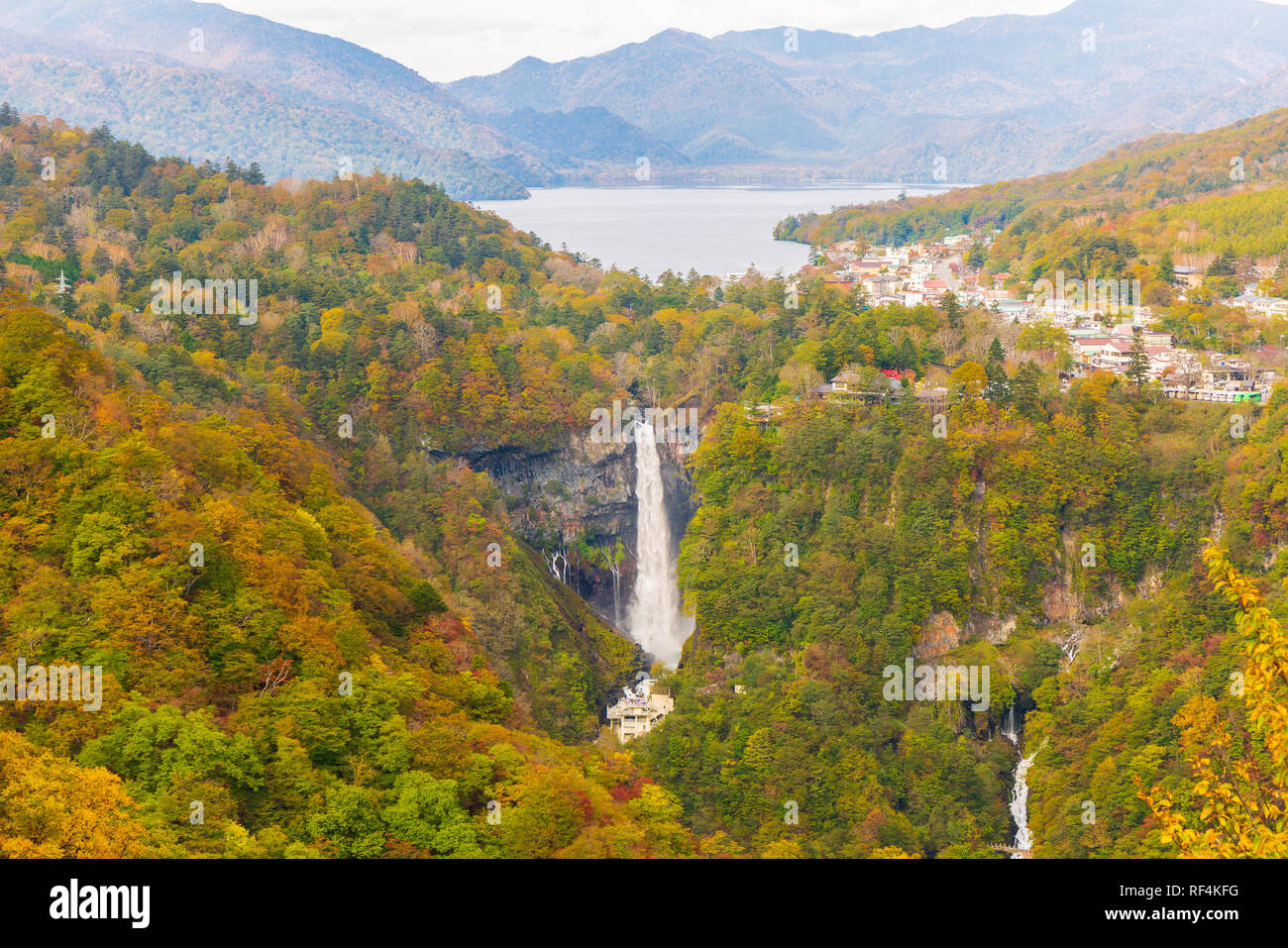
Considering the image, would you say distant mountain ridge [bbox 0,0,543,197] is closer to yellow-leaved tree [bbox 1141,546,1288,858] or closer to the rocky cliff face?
the rocky cliff face

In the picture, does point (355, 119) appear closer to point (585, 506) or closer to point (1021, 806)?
point (585, 506)

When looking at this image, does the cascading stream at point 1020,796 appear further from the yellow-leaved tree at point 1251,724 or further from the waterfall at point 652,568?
the yellow-leaved tree at point 1251,724

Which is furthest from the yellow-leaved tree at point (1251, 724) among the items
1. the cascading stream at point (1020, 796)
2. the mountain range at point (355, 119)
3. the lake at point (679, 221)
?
the mountain range at point (355, 119)

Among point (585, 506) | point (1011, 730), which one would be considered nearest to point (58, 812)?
point (1011, 730)

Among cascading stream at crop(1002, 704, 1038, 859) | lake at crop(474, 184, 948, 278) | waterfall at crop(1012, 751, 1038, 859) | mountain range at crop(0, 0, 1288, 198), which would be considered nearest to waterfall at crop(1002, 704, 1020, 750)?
cascading stream at crop(1002, 704, 1038, 859)

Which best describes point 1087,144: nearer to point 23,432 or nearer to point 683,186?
point 683,186

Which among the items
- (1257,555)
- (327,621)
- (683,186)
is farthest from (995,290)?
(683,186)
